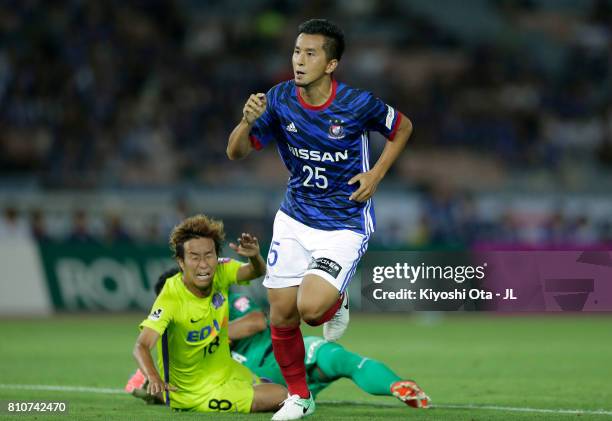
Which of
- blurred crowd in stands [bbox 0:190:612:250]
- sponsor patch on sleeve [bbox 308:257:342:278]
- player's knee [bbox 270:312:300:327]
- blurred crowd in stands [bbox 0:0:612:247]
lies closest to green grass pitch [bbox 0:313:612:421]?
player's knee [bbox 270:312:300:327]

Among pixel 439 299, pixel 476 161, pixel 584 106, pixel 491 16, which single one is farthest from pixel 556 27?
pixel 439 299

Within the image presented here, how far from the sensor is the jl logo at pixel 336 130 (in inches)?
267

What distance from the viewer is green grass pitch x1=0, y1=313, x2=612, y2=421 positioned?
7.26 meters

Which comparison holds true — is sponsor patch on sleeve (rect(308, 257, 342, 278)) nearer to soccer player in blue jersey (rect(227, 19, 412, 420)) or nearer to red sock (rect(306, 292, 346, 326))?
soccer player in blue jersey (rect(227, 19, 412, 420))

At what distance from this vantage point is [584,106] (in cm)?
2314

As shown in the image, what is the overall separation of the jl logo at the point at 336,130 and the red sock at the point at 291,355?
4.06 ft

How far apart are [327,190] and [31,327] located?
981cm

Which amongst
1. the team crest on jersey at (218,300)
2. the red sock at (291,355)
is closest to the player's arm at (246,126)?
the team crest on jersey at (218,300)

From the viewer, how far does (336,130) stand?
678 cm

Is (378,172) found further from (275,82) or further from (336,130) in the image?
(275,82)

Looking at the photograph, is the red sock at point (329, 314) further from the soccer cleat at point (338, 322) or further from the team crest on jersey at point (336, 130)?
the team crest on jersey at point (336, 130)

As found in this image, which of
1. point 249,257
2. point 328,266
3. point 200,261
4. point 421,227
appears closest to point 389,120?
point 328,266

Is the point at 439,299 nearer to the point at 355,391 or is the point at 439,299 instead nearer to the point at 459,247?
the point at 355,391

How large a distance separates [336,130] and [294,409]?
174 cm
